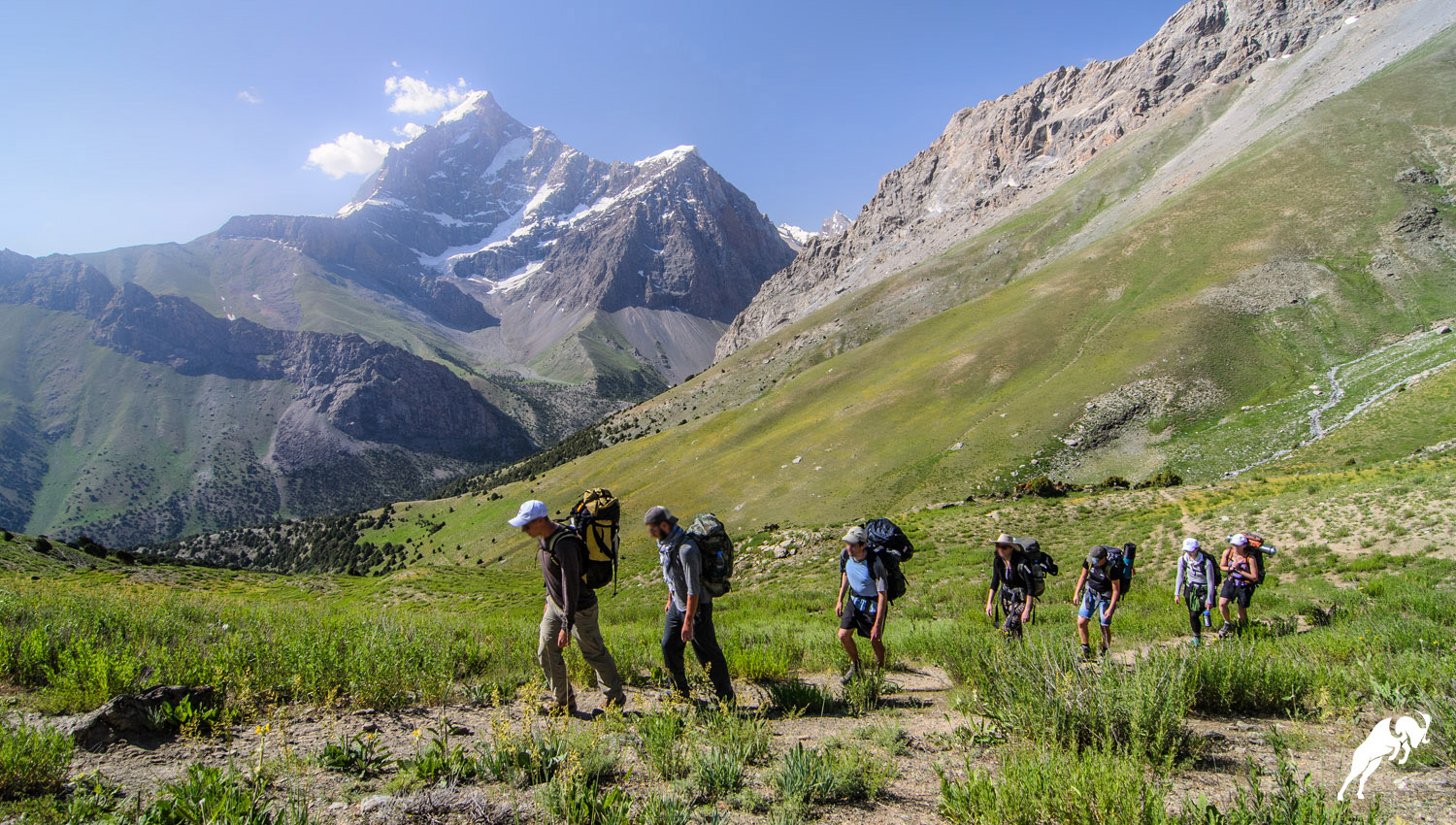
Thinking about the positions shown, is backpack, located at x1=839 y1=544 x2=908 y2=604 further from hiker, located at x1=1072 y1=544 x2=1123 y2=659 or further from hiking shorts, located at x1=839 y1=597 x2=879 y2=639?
hiker, located at x1=1072 y1=544 x2=1123 y2=659

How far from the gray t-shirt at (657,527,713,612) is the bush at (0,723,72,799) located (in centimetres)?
439

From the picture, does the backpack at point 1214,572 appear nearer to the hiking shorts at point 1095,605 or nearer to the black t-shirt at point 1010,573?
the hiking shorts at point 1095,605

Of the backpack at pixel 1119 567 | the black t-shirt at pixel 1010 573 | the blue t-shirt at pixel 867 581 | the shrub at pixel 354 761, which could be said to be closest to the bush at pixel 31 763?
the shrub at pixel 354 761

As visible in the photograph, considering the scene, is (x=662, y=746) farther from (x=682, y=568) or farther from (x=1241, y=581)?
(x=1241, y=581)

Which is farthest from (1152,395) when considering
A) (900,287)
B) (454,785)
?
(900,287)

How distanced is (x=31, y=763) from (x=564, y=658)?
3.77 m

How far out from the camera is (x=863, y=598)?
750 cm

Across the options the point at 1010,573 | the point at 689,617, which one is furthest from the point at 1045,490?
the point at 689,617

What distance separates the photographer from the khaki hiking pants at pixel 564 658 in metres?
6.19

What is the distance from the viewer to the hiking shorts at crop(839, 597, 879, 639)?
7477mm

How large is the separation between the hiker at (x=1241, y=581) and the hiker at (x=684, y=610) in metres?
8.59

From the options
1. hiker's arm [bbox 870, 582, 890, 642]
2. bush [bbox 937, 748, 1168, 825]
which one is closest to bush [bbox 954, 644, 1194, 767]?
bush [bbox 937, 748, 1168, 825]

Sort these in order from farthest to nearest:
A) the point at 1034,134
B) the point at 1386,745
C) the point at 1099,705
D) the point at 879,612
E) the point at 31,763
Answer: the point at 1034,134, the point at 879,612, the point at 1099,705, the point at 1386,745, the point at 31,763

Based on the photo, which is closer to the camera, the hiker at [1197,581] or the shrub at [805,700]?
the shrub at [805,700]
